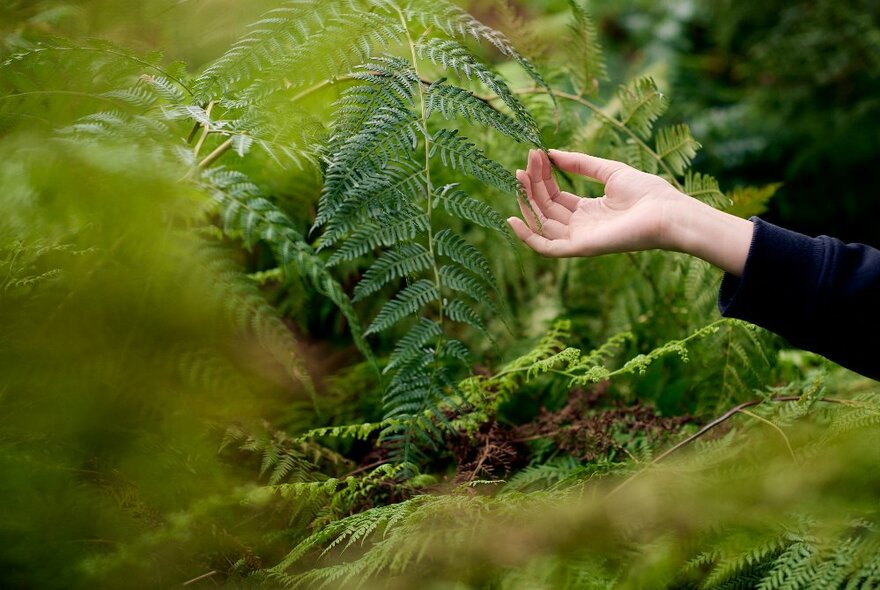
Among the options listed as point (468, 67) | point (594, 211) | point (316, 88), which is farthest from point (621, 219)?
point (316, 88)

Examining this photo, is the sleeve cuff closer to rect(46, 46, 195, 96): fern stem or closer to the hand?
the hand

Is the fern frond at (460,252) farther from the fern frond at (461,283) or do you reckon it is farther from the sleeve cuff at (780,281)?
the sleeve cuff at (780,281)

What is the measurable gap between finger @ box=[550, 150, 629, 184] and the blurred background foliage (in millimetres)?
377

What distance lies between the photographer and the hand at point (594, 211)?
113 cm

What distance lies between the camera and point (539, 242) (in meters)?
1.23

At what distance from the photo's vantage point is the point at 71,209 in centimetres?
89

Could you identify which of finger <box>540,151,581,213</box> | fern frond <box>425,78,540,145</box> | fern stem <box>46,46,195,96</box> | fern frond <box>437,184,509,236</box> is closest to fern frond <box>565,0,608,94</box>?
finger <box>540,151,581,213</box>

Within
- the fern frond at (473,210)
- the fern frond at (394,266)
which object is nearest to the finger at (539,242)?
the fern frond at (473,210)

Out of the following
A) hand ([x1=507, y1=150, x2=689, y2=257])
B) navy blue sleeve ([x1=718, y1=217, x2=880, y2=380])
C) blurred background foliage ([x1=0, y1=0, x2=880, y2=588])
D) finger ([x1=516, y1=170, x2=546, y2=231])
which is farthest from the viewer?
finger ([x1=516, y1=170, x2=546, y2=231])

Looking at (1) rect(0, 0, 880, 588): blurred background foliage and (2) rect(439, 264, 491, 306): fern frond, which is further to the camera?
(2) rect(439, 264, 491, 306): fern frond

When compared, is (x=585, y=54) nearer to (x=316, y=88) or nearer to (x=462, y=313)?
(x=316, y=88)

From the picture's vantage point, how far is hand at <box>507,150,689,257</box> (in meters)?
1.13

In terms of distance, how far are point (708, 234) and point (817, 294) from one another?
193 millimetres

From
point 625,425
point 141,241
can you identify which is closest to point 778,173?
point 625,425
